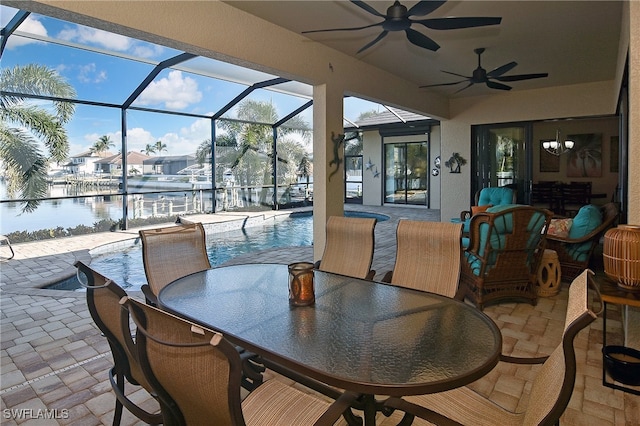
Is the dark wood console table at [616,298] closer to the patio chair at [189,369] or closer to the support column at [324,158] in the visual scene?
the patio chair at [189,369]

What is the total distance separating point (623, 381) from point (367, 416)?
1.82m

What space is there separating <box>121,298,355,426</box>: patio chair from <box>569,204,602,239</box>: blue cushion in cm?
412

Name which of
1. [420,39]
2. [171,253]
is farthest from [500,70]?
[171,253]

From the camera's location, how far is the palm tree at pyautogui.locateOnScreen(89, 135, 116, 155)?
877cm

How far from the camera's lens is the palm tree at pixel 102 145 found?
8766 mm

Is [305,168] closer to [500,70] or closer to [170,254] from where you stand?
[500,70]

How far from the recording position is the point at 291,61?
462cm

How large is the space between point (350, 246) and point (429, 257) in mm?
737

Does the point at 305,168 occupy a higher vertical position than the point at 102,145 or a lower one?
lower

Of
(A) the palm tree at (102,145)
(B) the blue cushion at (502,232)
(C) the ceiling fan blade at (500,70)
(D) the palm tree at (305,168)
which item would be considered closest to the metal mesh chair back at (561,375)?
(B) the blue cushion at (502,232)

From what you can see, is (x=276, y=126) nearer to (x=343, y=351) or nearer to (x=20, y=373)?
(x=20, y=373)

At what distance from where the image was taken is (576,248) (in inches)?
177

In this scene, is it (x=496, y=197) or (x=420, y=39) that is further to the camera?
(x=496, y=197)

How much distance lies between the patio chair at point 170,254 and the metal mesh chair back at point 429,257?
1.47 meters
